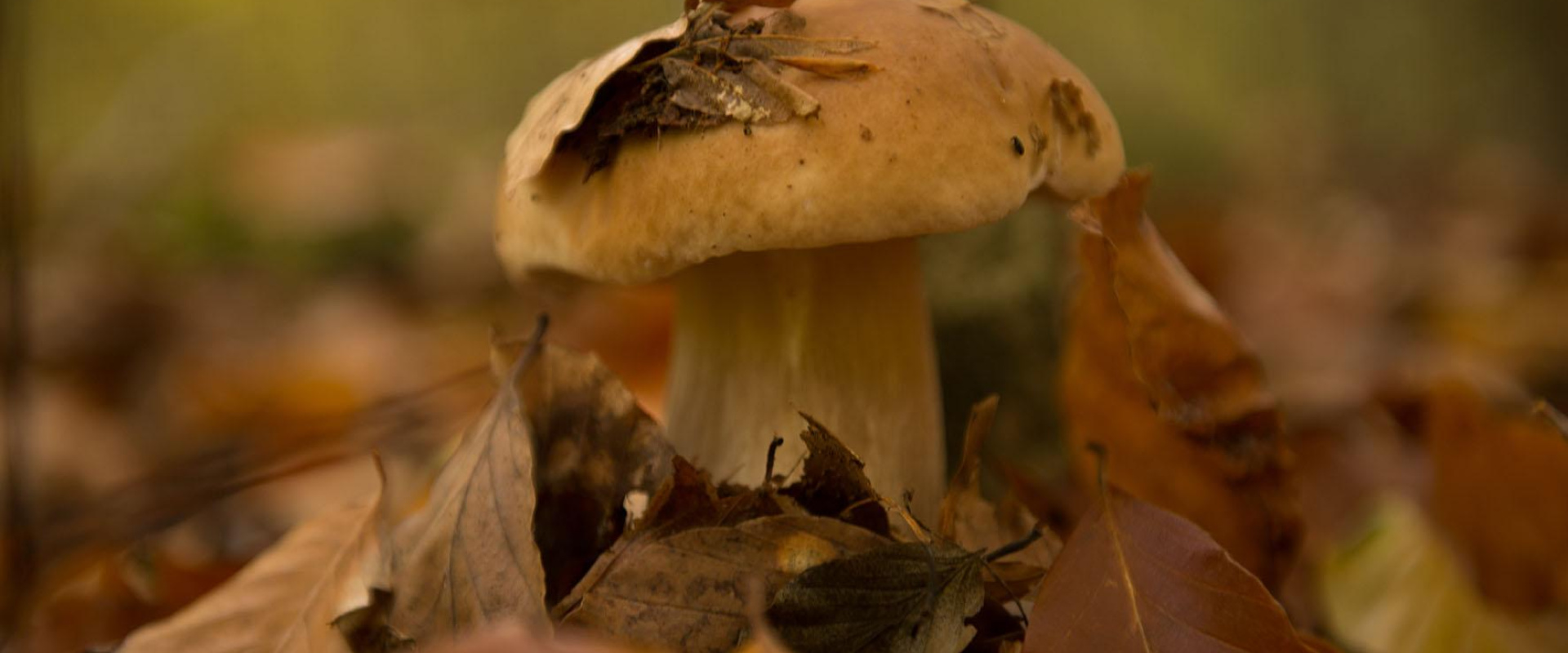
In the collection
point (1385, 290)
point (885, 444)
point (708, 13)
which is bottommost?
point (1385, 290)

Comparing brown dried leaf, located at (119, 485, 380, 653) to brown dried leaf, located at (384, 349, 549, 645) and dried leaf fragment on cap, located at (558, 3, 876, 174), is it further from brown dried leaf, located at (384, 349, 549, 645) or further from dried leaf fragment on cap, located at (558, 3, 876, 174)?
dried leaf fragment on cap, located at (558, 3, 876, 174)

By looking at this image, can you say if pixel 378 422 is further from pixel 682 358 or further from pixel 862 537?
pixel 862 537

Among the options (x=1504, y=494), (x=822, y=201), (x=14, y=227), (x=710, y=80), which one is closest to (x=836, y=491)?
(x=822, y=201)

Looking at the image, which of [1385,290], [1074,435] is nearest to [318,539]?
[1074,435]

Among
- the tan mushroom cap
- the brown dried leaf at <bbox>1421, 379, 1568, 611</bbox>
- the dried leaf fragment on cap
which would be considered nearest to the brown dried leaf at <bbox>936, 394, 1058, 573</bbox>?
the tan mushroom cap

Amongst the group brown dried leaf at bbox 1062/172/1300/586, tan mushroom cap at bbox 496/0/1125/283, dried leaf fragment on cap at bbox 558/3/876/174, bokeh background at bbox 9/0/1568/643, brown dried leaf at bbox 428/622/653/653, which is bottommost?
bokeh background at bbox 9/0/1568/643
